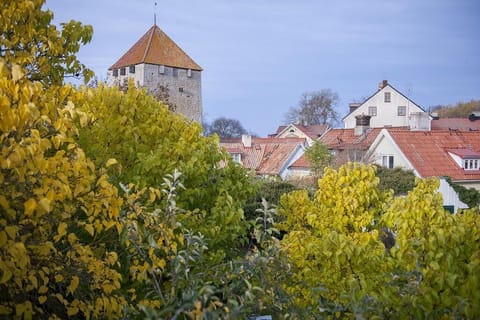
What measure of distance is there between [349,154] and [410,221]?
24.3 meters

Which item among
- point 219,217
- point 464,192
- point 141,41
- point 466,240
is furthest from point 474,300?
point 141,41

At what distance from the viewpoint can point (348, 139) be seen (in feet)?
108

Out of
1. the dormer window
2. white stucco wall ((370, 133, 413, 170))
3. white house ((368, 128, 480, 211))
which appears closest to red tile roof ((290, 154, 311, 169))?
white house ((368, 128, 480, 211))

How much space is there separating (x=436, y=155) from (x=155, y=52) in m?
23.0

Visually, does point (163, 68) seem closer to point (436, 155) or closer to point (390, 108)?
point (390, 108)

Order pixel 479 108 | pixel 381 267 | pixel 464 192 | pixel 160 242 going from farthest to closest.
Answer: pixel 479 108 < pixel 464 192 < pixel 381 267 < pixel 160 242

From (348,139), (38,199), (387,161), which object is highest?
(348,139)

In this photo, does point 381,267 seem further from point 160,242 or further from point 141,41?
point 141,41

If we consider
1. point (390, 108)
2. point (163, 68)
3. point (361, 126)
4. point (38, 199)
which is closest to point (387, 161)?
point (361, 126)

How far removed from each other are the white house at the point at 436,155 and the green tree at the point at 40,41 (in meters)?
21.9

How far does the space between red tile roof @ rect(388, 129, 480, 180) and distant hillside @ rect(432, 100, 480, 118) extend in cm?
3556

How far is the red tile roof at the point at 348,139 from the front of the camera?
29.7 meters

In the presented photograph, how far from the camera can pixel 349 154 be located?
29.0 meters

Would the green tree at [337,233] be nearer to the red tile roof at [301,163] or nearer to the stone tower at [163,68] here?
the red tile roof at [301,163]
